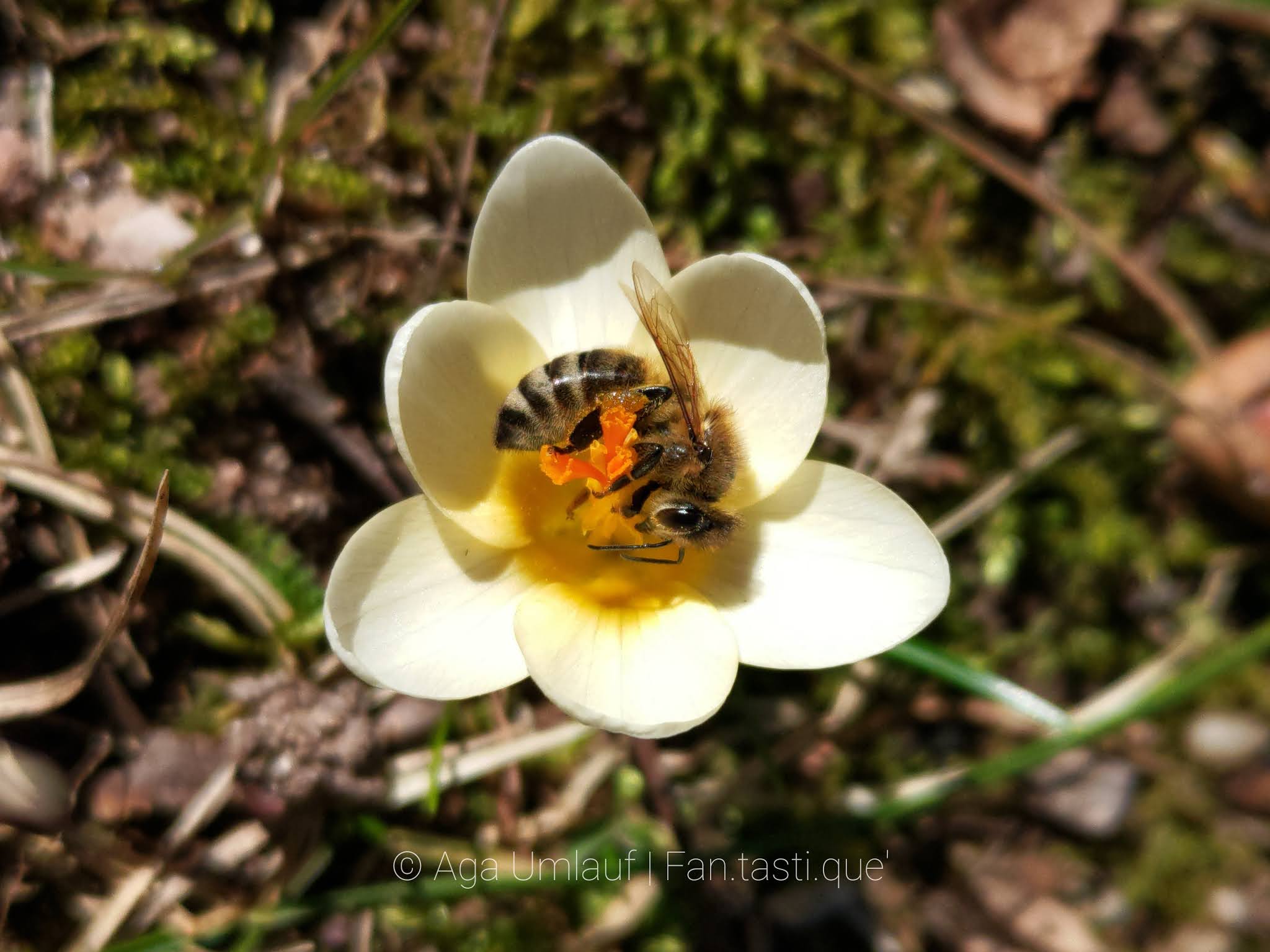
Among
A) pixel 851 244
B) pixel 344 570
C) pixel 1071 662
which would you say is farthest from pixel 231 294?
pixel 1071 662

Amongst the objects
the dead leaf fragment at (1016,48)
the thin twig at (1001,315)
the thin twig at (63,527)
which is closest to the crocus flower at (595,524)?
the thin twig at (63,527)

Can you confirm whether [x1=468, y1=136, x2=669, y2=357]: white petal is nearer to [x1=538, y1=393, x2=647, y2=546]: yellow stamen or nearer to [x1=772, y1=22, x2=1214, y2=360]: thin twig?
[x1=538, y1=393, x2=647, y2=546]: yellow stamen

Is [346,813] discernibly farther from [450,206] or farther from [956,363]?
[956,363]

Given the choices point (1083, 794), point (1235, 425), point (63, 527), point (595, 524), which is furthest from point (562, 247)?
point (1083, 794)

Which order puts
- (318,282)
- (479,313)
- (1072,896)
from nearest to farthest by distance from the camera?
1. (479,313)
2. (318,282)
3. (1072,896)

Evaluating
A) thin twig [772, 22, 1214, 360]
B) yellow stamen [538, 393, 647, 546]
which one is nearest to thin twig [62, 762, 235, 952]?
yellow stamen [538, 393, 647, 546]

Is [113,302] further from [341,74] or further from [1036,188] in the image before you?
[1036,188]

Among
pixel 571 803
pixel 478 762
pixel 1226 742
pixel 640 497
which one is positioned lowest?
pixel 1226 742
